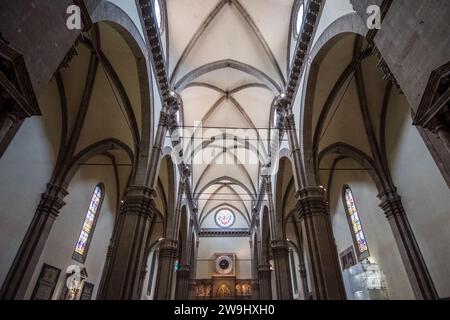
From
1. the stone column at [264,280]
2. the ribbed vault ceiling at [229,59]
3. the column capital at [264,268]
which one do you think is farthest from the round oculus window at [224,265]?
the ribbed vault ceiling at [229,59]

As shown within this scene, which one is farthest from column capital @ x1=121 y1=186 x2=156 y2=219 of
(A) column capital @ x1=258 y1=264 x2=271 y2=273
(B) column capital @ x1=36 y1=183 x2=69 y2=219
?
(A) column capital @ x1=258 y1=264 x2=271 y2=273

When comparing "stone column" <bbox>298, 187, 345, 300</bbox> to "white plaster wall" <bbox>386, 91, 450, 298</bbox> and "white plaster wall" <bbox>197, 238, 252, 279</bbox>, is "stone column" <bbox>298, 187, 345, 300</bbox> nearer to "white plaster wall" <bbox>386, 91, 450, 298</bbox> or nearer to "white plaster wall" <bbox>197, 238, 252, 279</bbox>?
"white plaster wall" <bbox>386, 91, 450, 298</bbox>

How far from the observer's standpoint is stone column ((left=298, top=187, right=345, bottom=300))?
7.01 metres

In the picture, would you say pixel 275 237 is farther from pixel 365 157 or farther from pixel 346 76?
pixel 346 76

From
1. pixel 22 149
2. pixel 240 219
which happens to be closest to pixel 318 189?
pixel 22 149

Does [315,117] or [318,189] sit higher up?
[315,117]

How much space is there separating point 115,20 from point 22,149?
235 inches

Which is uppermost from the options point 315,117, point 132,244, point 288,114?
point 288,114

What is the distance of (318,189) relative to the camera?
8336 millimetres

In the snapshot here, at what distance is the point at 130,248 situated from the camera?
287 inches

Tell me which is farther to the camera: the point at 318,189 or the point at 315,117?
the point at 315,117

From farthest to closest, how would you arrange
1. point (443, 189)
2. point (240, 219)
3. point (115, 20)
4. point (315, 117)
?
point (240, 219), point (315, 117), point (443, 189), point (115, 20)

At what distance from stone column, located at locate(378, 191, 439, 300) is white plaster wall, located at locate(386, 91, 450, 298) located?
0.17 m
